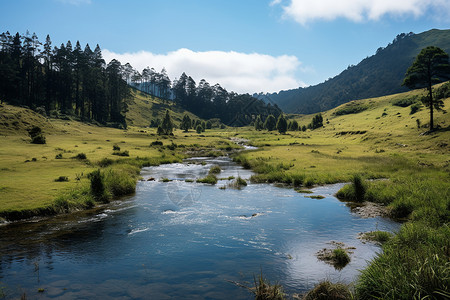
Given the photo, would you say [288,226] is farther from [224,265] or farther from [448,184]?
[448,184]

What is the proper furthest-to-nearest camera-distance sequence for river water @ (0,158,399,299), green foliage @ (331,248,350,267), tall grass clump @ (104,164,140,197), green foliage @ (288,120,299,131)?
green foliage @ (288,120,299,131), tall grass clump @ (104,164,140,197), green foliage @ (331,248,350,267), river water @ (0,158,399,299)

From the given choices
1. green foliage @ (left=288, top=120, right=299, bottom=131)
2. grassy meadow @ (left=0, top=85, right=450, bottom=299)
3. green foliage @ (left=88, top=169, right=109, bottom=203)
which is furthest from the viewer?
green foliage @ (left=288, top=120, right=299, bottom=131)

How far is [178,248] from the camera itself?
1617 centimetres

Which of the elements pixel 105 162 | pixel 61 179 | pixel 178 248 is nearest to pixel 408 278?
pixel 178 248

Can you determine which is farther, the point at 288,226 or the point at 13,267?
the point at 288,226

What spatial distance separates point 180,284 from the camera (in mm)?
12273

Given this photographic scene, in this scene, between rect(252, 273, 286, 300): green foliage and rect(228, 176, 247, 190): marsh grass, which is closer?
rect(252, 273, 286, 300): green foliage

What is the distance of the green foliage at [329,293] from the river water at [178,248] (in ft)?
3.08

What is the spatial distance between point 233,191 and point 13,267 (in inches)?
846

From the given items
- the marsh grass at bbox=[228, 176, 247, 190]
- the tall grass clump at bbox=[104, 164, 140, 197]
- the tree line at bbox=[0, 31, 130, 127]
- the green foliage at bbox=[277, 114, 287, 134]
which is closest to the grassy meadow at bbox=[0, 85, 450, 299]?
the tall grass clump at bbox=[104, 164, 140, 197]

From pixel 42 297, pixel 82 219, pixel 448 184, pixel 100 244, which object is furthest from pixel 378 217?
pixel 82 219

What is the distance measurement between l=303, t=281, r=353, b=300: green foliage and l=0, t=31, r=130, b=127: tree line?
115m

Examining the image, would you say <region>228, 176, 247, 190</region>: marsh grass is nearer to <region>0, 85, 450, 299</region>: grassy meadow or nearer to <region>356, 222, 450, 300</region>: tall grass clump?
<region>0, 85, 450, 299</region>: grassy meadow

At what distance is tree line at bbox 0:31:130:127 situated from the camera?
106m
